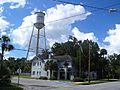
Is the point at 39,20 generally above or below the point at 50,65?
above

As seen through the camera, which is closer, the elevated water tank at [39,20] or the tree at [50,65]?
the elevated water tank at [39,20]

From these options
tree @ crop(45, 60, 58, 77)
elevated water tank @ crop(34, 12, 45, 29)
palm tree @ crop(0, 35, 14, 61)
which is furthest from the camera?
tree @ crop(45, 60, 58, 77)

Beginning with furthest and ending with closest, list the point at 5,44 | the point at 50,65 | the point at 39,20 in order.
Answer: the point at 50,65
the point at 39,20
the point at 5,44

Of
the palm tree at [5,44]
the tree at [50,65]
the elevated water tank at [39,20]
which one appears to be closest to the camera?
the palm tree at [5,44]

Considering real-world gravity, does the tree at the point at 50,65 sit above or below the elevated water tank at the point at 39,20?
below

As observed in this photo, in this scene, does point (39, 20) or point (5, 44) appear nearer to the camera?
point (5, 44)

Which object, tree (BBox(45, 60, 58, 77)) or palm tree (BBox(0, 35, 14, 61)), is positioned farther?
tree (BBox(45, 60, 58, 77))

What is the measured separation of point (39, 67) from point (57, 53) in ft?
95.0

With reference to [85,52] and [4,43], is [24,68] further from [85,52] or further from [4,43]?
[4,43]

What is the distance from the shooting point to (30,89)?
40844 millimetres

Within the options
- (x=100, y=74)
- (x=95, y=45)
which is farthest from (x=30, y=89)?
(x=100, y=74)

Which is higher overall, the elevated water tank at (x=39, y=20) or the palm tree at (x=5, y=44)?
the elevated water tank at (x=39, y=20)

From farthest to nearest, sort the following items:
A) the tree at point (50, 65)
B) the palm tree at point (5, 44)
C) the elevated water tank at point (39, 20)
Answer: the tree at point (50, 65)
the elevated water tank at point (39, 20)
the palm tree at point (5, 44)

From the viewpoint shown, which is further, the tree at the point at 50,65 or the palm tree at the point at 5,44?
the tree at the point at 50,65
